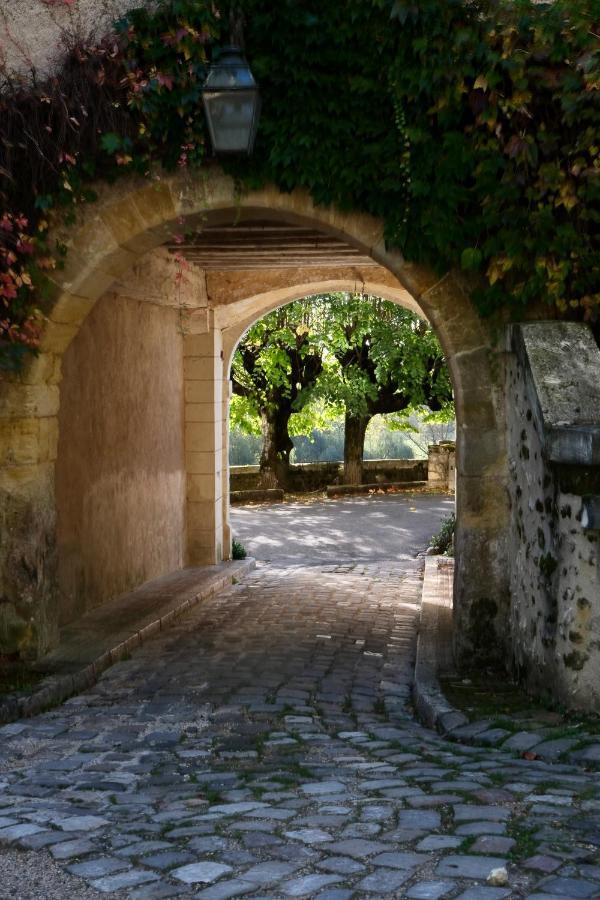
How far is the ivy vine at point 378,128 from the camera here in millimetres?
5422

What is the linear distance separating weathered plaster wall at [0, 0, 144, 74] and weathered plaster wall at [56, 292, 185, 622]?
2.08m

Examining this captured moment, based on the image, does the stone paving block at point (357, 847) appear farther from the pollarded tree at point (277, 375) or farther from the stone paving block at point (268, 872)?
the pollarded tree at point (277, 375)

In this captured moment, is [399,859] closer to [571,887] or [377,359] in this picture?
[571,887]

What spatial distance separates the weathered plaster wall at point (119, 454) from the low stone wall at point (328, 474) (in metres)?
10.4

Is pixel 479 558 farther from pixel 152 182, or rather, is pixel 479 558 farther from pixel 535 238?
pixel 152 182

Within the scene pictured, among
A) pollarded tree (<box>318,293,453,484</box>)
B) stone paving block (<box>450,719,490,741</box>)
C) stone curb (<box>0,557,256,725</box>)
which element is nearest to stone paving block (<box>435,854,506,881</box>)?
stone paving block (<box>450,719,490,741</box>)

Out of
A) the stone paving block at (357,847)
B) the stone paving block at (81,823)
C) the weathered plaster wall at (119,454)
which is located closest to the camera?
the stone paving block at (357,847)

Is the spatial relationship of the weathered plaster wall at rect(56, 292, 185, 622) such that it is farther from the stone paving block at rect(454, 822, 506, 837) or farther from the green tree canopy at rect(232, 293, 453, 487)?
the green tree canopy at rect(232, 293, 453, 487)

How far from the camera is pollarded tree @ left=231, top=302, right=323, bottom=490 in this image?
63.9 feet

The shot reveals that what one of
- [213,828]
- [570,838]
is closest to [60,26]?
[213,828]

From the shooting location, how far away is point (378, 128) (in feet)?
18.7

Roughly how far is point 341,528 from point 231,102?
416 inches

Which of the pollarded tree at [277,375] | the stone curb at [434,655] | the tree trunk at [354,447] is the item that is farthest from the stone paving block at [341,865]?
the tree trunk at [354,447]

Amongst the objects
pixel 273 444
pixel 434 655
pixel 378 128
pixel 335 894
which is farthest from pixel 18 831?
pixel 273 444
